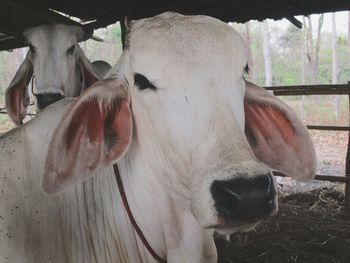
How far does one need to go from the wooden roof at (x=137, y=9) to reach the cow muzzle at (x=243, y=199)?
365 cm

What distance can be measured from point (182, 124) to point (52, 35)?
3009 mm

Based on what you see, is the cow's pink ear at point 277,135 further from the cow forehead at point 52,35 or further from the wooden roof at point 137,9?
the wooden roof at point 137,9

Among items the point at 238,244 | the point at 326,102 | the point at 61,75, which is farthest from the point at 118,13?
the point at 326,102

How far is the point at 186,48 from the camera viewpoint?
61.0 inches

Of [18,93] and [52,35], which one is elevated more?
[52,35]

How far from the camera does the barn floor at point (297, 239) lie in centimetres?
414

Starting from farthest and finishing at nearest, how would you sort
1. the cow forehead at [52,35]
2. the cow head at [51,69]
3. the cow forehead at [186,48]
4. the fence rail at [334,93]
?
1. the fence rail at [334,93]
2. the cow forehead at [52,35]
3. the cow head at [51,69]
4. the cow forehead at [186,48]

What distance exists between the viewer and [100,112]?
168cm

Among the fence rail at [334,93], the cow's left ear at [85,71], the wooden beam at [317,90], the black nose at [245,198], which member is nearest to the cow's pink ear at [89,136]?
the black nose at [245,198]

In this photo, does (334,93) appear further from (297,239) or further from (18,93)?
(18,93)

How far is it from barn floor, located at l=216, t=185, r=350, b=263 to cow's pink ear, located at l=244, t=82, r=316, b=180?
2.33 meters

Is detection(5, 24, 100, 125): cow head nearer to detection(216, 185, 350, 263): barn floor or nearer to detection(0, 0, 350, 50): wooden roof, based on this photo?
detection(0, 0, 350, 50): wooden roof

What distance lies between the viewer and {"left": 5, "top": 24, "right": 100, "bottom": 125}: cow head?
385 cm

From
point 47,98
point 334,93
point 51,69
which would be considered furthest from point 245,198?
point 334,93
